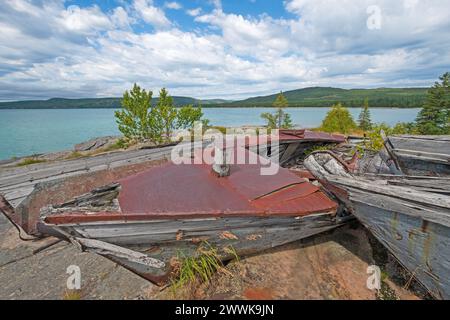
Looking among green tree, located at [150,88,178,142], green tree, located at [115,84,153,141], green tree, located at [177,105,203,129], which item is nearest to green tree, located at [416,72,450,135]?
green tree, located at [177,105,203,129]

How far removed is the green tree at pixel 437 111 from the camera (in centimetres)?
2073

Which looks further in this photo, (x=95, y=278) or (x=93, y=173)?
(x=93, y=173)

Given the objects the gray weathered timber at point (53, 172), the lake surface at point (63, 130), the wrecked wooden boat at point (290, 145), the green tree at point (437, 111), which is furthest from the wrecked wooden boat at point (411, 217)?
the lake surface at point (63, 130)

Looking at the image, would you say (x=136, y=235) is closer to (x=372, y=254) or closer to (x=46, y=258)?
(x=46, y=258)

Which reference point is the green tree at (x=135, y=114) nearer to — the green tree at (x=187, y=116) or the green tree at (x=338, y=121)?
the green tree at (x=187, y=116)

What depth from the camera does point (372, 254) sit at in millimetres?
2975

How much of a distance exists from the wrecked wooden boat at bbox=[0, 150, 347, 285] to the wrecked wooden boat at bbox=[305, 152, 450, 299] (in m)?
0.37

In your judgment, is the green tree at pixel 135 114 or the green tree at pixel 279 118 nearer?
the green tree at pixel 135 114

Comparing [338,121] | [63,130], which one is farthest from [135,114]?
[63,130]

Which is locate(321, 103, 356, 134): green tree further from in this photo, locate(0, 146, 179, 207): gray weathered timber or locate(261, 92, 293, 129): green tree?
locate(0, 146, 179, 207): gray weathered timber

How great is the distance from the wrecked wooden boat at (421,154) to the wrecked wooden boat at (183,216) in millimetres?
1204

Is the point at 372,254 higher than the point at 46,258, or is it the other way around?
the point at 372,254

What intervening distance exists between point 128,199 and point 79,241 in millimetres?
570
